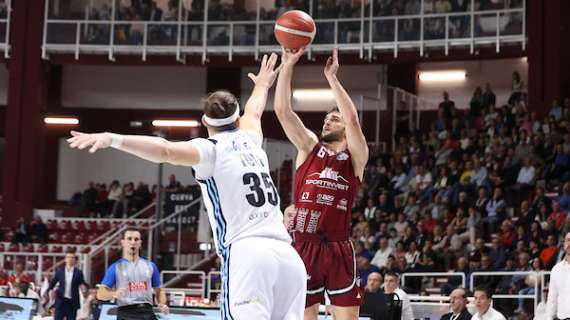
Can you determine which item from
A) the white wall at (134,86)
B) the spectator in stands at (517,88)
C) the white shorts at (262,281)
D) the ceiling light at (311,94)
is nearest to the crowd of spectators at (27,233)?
the white wall at (134,86)

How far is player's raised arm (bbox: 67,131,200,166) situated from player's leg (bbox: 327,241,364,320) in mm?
3073

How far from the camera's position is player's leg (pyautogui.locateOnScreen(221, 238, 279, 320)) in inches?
238

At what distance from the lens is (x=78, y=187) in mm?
36250

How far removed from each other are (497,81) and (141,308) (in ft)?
73.7

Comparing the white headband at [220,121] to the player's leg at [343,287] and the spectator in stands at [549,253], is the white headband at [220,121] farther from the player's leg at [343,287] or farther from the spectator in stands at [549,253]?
the spectator in stands at [549,253]

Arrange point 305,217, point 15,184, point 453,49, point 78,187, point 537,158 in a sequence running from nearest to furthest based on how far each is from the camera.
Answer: point 305,217, point 537,158, point 453,49, point 15,184, point 78,187

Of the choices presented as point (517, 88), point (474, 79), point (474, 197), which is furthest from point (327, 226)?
point (474, 79)

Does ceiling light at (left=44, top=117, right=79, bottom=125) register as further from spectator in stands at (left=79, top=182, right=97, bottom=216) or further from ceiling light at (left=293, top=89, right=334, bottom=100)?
ceiling light at (left=293, top=89, right=334, bottom=100)

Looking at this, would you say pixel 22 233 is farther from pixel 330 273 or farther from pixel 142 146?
pixel 142 146

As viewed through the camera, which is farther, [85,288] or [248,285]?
[85,288]

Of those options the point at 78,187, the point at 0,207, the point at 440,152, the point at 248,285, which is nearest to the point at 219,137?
the point at 248,285

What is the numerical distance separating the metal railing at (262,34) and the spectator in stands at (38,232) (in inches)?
209

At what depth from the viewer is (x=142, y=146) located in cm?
575

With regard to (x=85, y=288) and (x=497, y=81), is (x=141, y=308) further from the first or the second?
(x=497, y=81)
